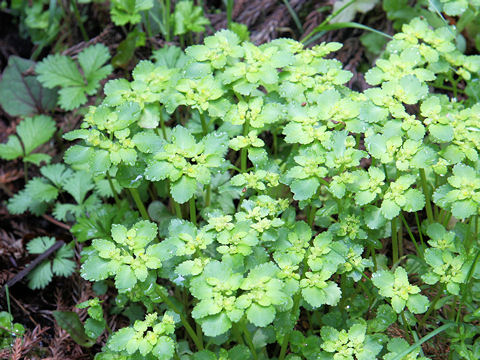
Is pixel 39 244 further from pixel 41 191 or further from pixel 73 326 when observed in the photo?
pixel 73 326

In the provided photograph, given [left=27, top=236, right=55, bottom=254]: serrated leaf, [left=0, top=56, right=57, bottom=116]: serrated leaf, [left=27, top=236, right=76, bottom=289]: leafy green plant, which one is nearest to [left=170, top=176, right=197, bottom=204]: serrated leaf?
[left=27, top=236, right=76, bottom=289]: leafy green plant

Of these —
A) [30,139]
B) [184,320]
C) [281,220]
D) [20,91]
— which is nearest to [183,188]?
[281,220]

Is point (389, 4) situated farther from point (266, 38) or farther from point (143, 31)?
point (143, 31)

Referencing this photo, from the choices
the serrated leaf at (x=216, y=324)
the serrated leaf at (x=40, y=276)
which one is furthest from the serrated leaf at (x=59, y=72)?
the serrated leaf at (x=216, y=324)

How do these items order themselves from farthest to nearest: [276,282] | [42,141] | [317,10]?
[317,10] → [42,141] → [276,282]

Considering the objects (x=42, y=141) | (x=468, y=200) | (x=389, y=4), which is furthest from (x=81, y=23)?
(x=468, y=200)

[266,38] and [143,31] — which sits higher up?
[143,31]
